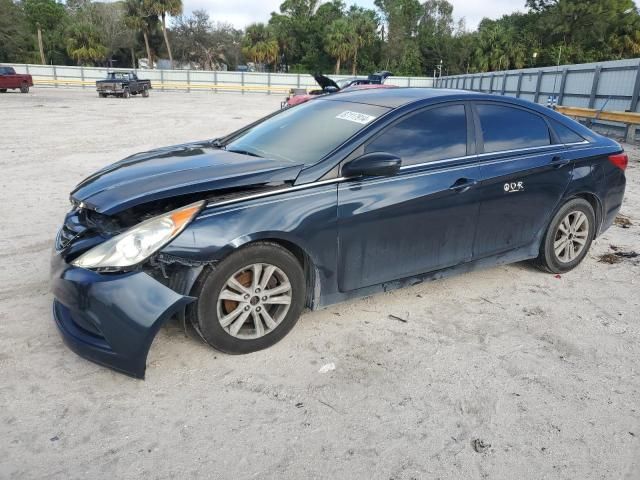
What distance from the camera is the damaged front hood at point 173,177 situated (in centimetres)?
302

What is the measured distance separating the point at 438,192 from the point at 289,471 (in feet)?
7.09

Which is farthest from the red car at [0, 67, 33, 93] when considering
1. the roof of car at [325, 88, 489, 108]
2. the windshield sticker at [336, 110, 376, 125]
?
the windshield sticker at [336, 110, 376, 125]

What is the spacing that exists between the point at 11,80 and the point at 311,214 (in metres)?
35.0

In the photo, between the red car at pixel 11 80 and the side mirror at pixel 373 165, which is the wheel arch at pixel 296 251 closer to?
the side mirror at pixel 373 165

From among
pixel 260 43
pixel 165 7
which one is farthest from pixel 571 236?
pixel 260 43

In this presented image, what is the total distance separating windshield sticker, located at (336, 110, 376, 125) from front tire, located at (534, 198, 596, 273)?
1989 mm

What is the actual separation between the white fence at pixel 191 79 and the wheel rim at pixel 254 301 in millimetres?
44295

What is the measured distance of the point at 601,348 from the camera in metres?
3.48

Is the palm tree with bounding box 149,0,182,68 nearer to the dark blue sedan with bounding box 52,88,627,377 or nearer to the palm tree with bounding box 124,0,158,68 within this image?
the palm tree with bounding box 124,0,158,68

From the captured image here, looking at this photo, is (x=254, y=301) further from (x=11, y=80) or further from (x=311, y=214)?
(x=11, y=80)

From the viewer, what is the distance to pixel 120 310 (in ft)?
8.96

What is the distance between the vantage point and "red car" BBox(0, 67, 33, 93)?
30938 mm

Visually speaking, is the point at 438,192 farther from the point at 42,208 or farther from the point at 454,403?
the point at 42,208

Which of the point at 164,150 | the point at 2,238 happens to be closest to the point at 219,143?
the point at 164,150
